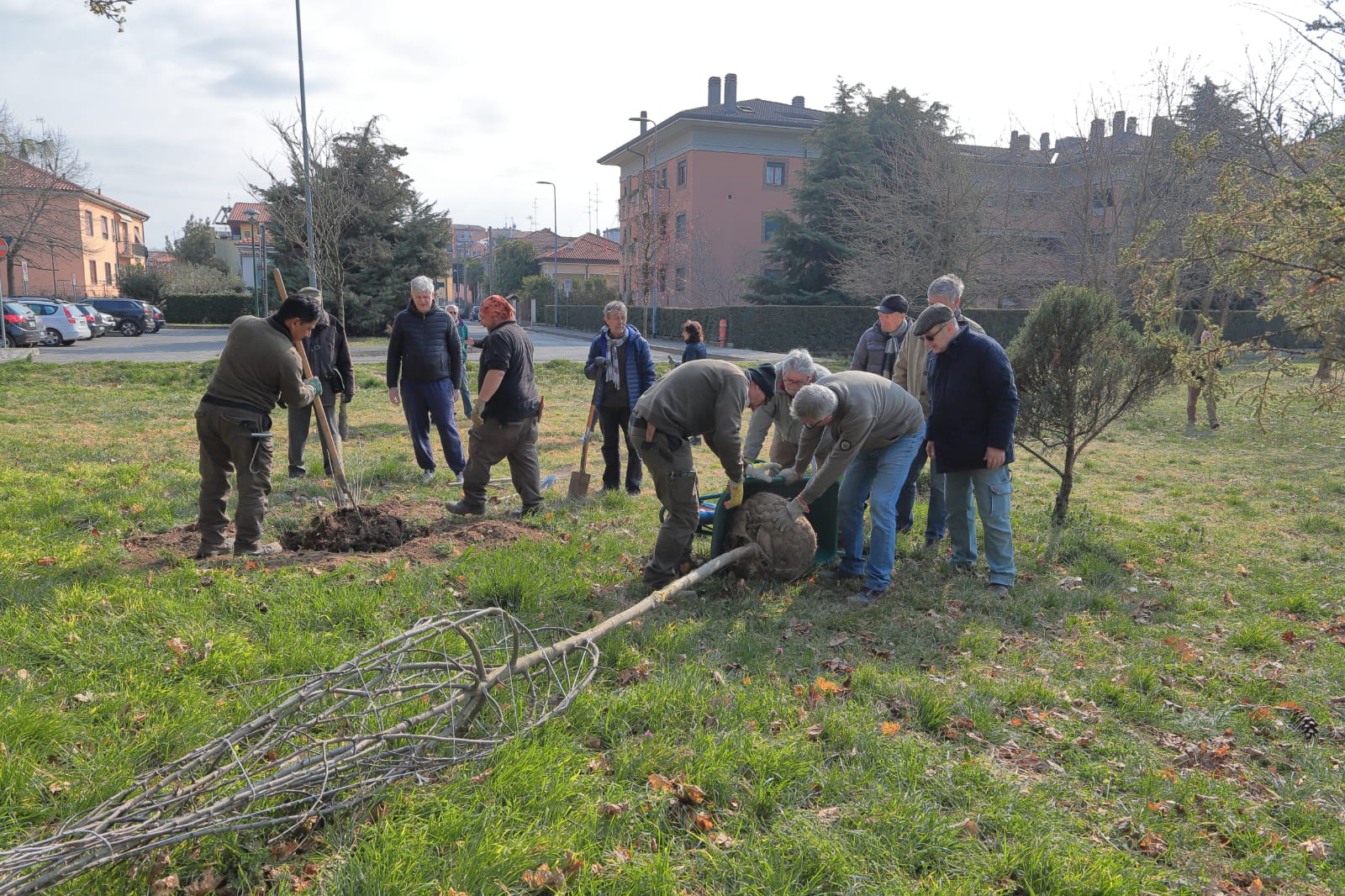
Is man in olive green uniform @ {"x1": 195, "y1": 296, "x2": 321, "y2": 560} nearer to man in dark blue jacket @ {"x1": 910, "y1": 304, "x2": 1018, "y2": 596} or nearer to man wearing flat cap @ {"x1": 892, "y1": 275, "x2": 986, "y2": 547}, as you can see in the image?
man in dark blue jacket @ {"x1": 910, "y1": 304, "x2": 1018, "y2": 596}

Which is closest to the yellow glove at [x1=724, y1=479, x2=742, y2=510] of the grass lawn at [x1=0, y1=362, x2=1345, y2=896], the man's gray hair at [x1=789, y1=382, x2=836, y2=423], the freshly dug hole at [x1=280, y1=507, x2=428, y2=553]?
the grass lawn at [x1=0, y1=362, x2=1345, y2=896]

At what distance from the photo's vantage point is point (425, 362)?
8.07 m

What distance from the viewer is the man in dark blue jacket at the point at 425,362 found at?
8.06 metres

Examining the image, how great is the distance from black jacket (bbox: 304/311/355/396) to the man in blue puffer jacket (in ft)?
8.66

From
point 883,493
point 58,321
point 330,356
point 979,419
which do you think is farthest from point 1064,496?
point 58,321

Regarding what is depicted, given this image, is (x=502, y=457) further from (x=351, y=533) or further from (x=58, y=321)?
(x=58, y=321)

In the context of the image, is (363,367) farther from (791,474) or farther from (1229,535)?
(1229,535)

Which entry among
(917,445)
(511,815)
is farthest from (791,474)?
(511,815)

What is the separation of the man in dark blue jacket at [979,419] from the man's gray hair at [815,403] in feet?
4.25

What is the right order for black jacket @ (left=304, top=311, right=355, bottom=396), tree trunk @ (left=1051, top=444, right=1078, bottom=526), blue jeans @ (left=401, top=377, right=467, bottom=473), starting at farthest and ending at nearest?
1. black jacket @ (left=304, top=311, right=355, bottom=396)
2. blue jeans @ (left=401, top=377, right=467, bottom=473)
3. tree trunk @ (left=1051, top=444, right=1078, bottom=526)

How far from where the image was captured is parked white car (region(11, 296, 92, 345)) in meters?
28.5

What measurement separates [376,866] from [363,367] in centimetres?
1842

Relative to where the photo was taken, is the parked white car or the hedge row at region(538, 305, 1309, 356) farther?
the hedge row at region(538, 305, 1309, 356)

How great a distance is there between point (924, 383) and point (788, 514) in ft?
6.40
